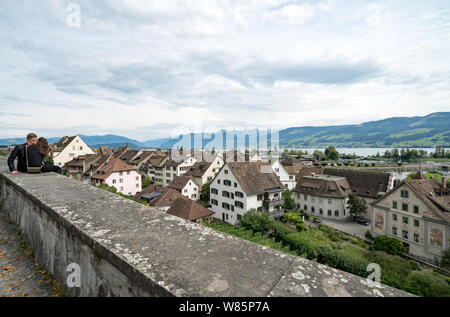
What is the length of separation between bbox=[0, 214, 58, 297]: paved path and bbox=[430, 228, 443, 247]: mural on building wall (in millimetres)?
34540

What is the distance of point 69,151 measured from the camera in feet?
169

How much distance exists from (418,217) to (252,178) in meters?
20.2

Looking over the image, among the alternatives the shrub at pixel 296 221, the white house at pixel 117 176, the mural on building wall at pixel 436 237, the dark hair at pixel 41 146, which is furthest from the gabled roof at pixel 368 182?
the dark hair at pixel 41 146

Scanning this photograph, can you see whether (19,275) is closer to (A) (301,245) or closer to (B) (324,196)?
(A) (301,245)

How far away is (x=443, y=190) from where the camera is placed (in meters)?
30.6

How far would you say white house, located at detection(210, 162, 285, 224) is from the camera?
30141 millimetres

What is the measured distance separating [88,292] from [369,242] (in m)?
35.3

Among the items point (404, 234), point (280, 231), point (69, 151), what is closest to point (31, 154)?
point (280, 231)

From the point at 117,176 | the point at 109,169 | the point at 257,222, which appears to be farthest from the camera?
the point at 117,176

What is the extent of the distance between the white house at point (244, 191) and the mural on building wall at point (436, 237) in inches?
661

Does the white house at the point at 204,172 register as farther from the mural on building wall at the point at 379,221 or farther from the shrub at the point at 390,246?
the shrub at the point at 390,246

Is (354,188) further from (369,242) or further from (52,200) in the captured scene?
(52,200)

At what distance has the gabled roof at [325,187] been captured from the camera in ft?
126
